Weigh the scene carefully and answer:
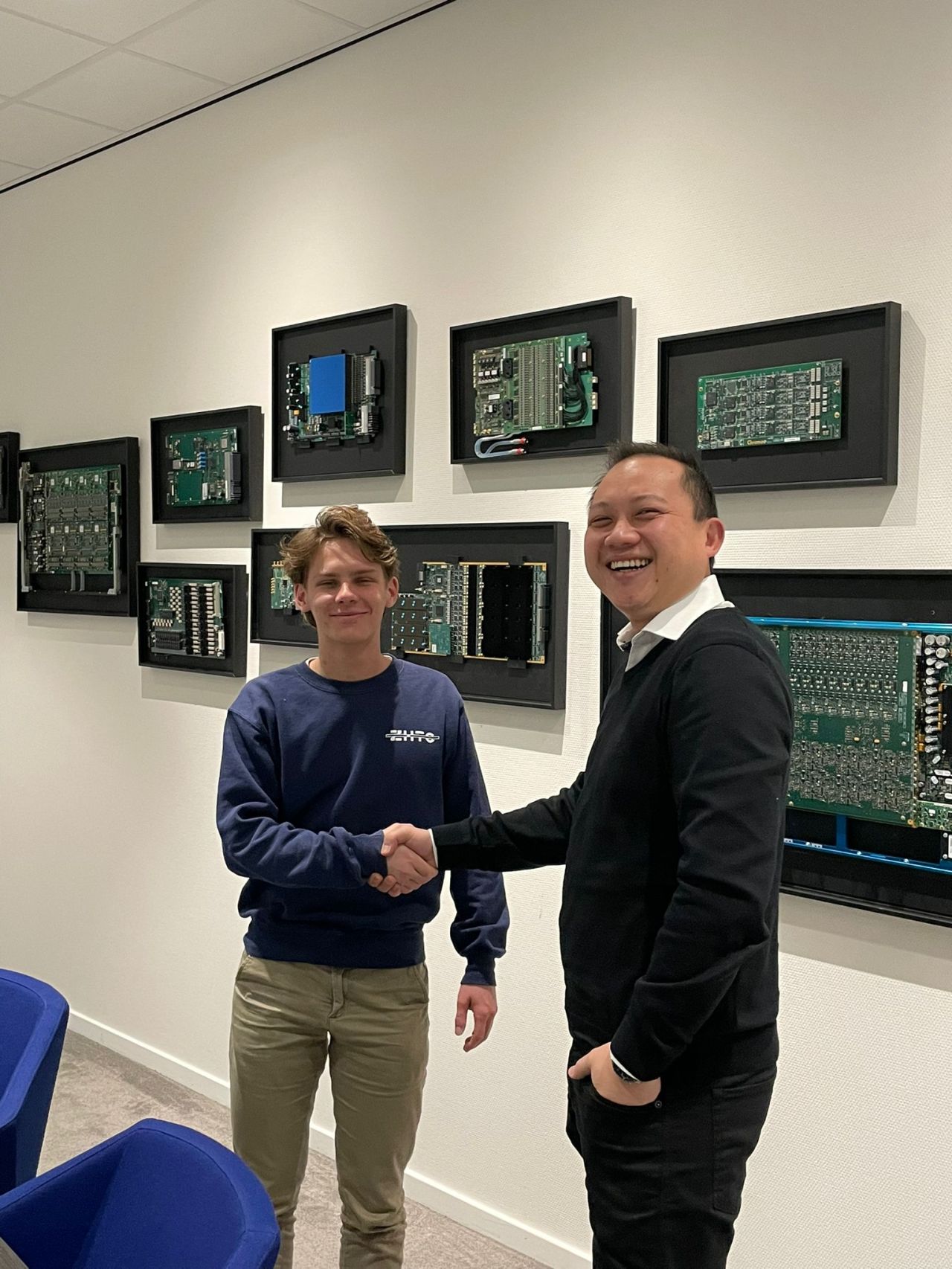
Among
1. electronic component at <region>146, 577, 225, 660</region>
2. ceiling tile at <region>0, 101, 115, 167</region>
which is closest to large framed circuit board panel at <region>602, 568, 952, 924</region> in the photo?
electronic component at <region>146, 577, 225, 660</region>

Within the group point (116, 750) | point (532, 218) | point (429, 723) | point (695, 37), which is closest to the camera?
point (429, 723)

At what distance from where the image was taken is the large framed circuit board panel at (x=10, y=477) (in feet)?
14.0

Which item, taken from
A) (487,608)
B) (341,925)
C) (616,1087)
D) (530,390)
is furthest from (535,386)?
(616,1087)

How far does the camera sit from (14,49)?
315 cm

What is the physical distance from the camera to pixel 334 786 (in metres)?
2.03

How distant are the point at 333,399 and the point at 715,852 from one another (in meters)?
1.97

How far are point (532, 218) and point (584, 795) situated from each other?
156 cm

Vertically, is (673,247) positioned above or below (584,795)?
above

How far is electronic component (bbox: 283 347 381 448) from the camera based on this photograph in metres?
2.96

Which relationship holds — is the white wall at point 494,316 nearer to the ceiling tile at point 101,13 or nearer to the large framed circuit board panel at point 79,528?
the large framed circuit board panel at point 79,528

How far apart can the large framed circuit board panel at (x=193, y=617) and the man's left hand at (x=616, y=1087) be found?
2.16 meters

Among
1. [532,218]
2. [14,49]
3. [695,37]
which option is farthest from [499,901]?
[14,49]

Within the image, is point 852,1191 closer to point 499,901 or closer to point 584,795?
point 499,901

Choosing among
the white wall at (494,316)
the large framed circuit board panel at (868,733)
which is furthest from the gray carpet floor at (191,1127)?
the large framed circuit board panel at (868,733)
